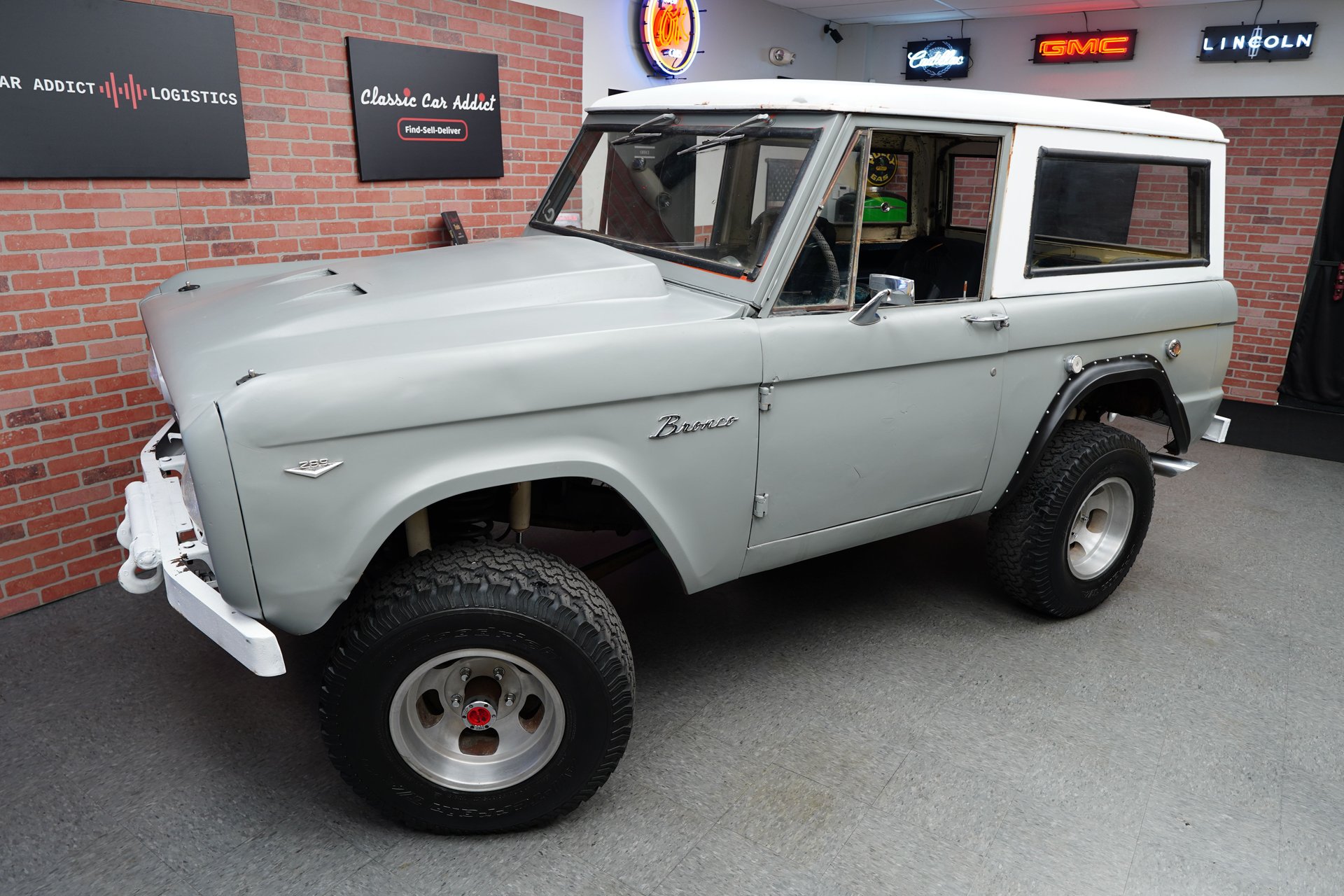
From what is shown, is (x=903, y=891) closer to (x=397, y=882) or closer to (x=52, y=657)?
(x=397, y=882)

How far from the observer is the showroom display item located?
2.26m

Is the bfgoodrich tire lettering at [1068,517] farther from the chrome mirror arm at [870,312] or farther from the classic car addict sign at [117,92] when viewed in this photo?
the classic car addict sign at [117,92]

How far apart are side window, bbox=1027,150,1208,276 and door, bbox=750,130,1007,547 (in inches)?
9.9

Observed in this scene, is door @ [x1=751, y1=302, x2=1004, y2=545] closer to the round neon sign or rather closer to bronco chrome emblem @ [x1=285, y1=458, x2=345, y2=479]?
bronco chrome emblem @ [x1=285, y1=458, x2=345, y2=479]

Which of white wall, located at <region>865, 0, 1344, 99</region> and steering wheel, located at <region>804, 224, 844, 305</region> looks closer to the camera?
steering wheel, located at <region>804, 224, 844, 305</region>

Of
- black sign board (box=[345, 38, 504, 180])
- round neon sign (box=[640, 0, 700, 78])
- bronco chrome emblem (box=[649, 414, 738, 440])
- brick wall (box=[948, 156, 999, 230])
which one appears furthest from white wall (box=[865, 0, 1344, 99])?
bronco chrome emblem (box=[649, 414, 738, 440])

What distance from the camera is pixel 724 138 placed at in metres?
3.01

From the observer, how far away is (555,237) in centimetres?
352

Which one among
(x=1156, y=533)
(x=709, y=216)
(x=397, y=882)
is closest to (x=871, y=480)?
(x=709, y=216)

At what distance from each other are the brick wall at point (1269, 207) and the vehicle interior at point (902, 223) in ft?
15.1

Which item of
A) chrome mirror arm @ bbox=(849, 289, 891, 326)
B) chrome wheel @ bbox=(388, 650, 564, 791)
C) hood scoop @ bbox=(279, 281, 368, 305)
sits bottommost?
chrome wheel @ bbox=(388, 650, 564, 791)

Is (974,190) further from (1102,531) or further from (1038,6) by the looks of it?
(1038,6)

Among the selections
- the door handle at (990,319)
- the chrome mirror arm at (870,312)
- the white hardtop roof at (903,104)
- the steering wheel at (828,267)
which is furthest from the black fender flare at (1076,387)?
the steering wheel at (828,267)

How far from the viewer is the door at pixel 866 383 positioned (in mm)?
2834
